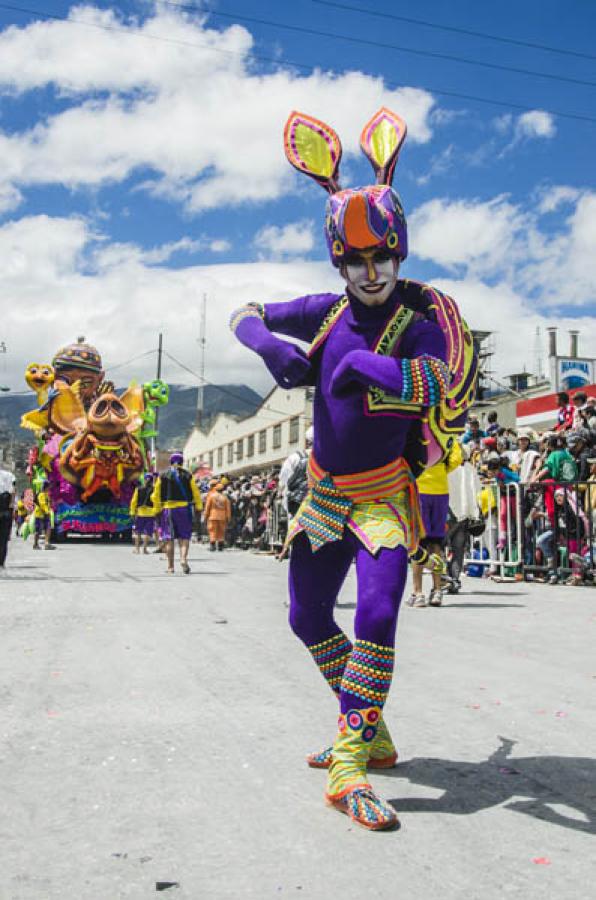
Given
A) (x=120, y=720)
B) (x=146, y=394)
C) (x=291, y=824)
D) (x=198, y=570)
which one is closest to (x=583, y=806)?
(x=291, y=824)

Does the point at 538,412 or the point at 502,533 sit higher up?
the point at 538,412

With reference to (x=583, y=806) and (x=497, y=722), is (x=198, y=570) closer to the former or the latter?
(x=497, y=722)

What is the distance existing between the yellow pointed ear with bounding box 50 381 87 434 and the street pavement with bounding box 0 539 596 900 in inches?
645

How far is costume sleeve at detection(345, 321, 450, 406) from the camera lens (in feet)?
9.89

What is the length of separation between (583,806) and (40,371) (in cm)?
2251

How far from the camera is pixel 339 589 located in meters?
3.34

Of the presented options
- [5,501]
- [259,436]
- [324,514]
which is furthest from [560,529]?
[259,436]

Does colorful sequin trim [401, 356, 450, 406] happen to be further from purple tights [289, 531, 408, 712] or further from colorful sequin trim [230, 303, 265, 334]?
colorful sequin trim [230, 303, 265, 334]

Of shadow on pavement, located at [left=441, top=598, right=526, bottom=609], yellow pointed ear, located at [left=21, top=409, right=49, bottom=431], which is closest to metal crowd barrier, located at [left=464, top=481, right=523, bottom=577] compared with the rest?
shadow on pavement, located at [left=441, top=598, right=526, bottom=609]

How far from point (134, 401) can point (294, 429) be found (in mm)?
21350

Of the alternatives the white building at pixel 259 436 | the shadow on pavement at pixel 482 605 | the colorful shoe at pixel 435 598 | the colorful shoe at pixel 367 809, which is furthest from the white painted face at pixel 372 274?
the white building at pixel 259 436

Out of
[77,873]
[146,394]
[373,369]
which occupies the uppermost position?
[146,394]

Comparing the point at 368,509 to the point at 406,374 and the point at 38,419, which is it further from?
the point at 38,419

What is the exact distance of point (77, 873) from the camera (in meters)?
2.40
